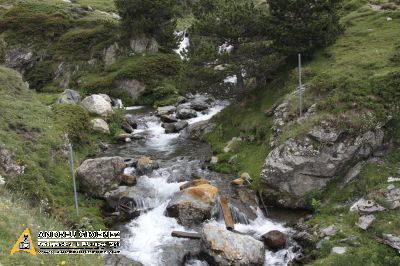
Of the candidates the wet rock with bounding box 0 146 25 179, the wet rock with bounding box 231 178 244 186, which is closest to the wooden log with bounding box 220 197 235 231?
the wet rock with bounding box 231 178 244 186

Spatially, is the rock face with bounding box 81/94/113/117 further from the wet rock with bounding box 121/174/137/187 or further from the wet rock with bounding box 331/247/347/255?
the wet rock with bounding box 331/247/347/255

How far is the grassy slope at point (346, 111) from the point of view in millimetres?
17188

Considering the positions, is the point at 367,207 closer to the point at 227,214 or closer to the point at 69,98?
the point at 227,214

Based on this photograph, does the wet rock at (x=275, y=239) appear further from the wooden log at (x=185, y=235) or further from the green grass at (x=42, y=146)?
the green grass at (x=42, y=146)

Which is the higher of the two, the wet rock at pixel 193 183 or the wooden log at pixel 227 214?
the wet rock at pixel 193 183

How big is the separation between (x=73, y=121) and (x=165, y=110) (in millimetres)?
12964

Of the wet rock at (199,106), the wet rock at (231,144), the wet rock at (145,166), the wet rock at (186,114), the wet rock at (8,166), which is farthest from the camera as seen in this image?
the wet rock at (199,106)

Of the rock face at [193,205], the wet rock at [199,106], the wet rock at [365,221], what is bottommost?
the wet rock at [199,106]

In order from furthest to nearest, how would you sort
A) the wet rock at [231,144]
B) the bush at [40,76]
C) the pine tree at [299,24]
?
the bush at [40,76] → the pine tree at [299,24] → the wet rock at [231,144]

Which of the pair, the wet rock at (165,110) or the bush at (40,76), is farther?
the bush at (40,76)

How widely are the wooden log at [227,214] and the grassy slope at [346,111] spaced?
300cm

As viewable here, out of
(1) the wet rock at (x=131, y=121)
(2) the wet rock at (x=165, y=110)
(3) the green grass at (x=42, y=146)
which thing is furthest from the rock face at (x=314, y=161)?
(2) the wet rock at (x=165, y=110)

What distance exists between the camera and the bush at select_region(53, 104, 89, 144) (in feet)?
99.5

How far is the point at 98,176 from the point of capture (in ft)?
77.3
